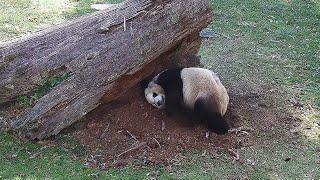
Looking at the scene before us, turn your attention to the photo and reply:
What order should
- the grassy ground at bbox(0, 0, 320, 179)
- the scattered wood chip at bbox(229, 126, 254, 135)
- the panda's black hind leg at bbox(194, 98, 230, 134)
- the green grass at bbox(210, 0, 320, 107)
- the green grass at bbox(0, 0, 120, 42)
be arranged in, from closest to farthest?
the grassy ground at bbox(0, 0, 320, 179)
the panda's black hind leg at bbox(194, 98, 230, 134)
the scattered wood chip at bbox(229, 126, 254, 135)
the green grass at bbox(210, 0, 320, 107)
the green grass at bbox(0, 0, 120, 42)

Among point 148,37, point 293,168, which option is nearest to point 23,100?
point 148,37

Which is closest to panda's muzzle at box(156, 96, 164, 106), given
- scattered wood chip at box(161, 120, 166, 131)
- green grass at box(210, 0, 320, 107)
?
scattered wood chip at box(161, 120, 166, 131)

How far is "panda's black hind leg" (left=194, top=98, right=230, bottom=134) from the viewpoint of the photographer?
211 inches

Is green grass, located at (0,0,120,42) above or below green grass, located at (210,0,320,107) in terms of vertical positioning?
above

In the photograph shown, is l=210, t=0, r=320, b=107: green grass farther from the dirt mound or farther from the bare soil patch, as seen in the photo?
the dirt mound

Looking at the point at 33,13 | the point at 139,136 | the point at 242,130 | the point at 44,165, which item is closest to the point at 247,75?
the point at 242,130

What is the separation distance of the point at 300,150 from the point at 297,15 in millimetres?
5244

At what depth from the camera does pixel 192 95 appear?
17.9ft

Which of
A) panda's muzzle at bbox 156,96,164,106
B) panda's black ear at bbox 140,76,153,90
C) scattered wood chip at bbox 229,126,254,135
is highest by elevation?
panda's black ear at bbox 140,76,153,90

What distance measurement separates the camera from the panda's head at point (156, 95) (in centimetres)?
557

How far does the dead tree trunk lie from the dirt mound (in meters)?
0.21

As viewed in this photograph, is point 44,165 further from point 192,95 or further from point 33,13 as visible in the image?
point 33,13

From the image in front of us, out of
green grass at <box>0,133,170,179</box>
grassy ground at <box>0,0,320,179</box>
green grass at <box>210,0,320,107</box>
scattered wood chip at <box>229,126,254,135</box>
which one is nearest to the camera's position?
green grass at <box>0,133,170,179</box>

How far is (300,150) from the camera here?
533 cm
